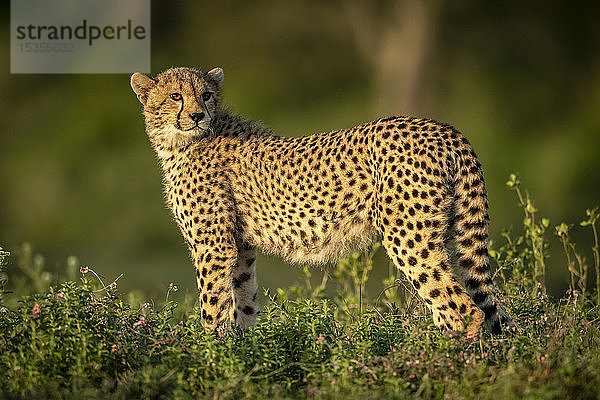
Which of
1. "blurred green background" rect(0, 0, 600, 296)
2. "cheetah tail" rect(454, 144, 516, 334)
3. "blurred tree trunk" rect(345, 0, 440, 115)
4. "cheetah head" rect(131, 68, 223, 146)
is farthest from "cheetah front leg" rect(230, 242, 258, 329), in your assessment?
"blurred tree trunk" rect(345, 0, 440, 115)

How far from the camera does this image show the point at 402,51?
48.4 feet

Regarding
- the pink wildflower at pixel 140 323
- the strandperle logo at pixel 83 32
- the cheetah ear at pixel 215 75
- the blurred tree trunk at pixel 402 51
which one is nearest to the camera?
the pink wildflower at pixel 140 323

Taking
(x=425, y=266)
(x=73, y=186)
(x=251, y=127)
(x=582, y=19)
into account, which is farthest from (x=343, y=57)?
(x=425, y=266)

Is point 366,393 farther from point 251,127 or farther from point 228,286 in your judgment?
point 251,127

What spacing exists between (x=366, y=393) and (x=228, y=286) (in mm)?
1537

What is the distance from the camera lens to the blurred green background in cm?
1281

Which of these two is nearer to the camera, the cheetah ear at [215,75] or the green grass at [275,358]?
the green grass at [275,358]

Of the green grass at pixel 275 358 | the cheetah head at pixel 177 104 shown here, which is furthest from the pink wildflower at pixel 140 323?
the cheetah head at pixel 177 104

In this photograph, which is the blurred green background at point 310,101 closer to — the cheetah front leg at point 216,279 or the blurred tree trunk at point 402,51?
the blurred tree trunk at point 402,51

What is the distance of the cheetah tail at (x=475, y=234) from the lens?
4.80 metres

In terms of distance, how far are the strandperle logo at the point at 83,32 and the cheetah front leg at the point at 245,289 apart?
8.43 meters

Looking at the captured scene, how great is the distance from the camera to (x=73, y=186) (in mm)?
13898

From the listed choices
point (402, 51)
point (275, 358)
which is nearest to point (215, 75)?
point (275, 358)

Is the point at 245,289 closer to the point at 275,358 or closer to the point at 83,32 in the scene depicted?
the point at 275,358
